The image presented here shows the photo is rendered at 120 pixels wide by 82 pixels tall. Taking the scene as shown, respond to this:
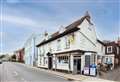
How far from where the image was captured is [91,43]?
34094mm

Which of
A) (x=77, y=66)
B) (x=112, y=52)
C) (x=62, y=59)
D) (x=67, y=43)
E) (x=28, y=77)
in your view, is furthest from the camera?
(x=112, y=52)

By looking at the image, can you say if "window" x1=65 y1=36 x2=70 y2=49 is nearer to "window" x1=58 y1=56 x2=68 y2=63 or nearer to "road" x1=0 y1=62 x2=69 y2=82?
"window" x1=58 y1=56 x2=68 y2=63

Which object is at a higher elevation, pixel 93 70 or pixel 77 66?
pixel 77 66

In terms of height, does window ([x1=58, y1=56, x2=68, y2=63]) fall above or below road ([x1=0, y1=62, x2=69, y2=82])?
above

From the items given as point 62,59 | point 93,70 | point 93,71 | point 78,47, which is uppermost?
point 78,47

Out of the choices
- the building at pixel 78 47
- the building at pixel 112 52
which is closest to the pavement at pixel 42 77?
the building at pixel 78 47

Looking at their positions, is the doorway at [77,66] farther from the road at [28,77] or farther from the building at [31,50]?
the building at [31,50]

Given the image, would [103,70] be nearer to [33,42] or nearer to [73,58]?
[73,58]

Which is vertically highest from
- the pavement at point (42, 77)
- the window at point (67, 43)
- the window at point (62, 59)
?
the window at point (67, 43)

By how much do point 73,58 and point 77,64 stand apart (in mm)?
955

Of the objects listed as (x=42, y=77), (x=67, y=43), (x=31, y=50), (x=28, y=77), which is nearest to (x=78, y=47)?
(x=67, y=43)

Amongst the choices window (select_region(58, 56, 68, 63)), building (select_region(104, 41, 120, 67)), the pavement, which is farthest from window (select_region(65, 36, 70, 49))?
building (select_region(104, 41, 120, 67))

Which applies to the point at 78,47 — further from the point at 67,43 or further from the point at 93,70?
the point at 93,70

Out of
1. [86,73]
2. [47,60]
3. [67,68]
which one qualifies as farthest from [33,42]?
[86,73]
